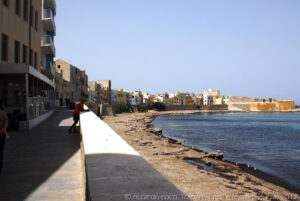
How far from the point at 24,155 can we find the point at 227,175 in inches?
414

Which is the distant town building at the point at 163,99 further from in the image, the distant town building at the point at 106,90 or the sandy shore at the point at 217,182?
the sandy shore at the point at 217,182

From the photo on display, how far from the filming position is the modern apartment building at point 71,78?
204 ft

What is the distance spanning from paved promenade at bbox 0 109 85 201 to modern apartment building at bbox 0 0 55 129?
12.4 ft

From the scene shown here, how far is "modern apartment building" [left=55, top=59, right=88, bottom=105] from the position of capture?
6209 centimetres

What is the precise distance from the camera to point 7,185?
5098 millimetres

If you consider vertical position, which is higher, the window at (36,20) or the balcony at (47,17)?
the balcony at (47,17)

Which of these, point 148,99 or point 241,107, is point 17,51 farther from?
point 241,107

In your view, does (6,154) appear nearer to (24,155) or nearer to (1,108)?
(24,155)

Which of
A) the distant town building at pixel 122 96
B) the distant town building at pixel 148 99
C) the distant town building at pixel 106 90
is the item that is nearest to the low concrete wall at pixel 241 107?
the distant town building at pixel 148 99

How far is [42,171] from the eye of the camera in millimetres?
5992

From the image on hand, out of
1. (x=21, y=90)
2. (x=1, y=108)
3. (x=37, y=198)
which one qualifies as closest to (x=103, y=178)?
(x=37, y=198)

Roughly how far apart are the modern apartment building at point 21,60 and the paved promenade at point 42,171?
378 centimetres

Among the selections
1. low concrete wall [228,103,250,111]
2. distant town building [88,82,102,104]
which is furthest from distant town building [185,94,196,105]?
distant town building [88,82,102,104]

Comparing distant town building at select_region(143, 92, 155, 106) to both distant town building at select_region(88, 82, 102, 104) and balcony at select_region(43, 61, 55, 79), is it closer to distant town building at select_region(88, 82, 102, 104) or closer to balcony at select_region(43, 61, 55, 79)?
distant town building at select_region(88, 82, 102, 104)
